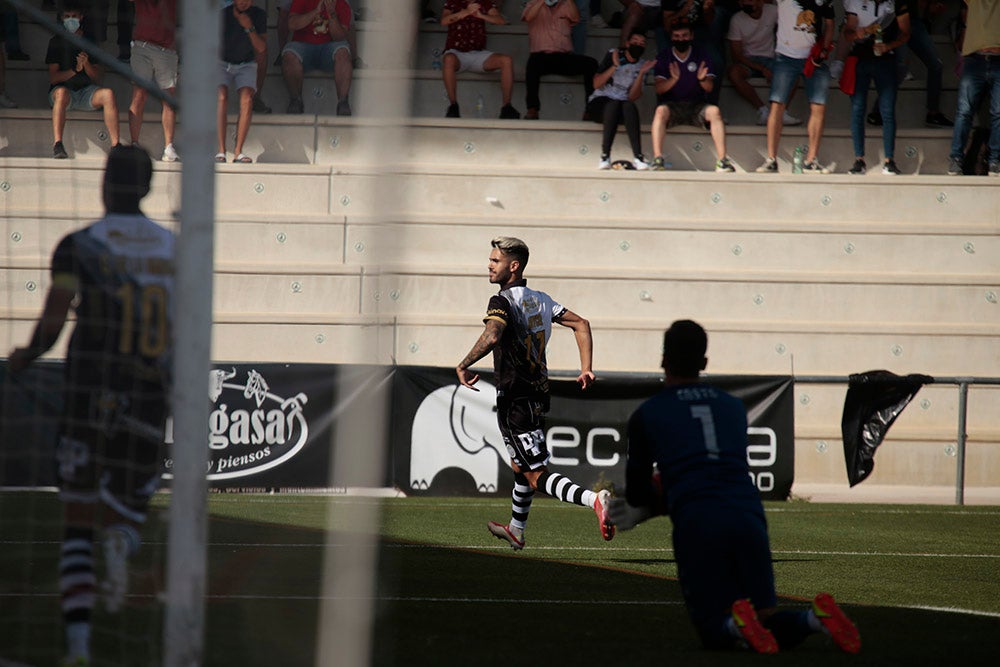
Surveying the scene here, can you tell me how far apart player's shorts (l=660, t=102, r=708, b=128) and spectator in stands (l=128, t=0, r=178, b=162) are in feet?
43.0

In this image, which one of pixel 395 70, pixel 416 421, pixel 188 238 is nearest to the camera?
pixel 395 70

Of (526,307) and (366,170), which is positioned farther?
(526,307)

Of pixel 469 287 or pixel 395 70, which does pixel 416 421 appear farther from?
pixel 395 70

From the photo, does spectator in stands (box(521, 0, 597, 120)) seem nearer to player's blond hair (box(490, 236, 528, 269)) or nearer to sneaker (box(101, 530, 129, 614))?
player's blond hair (box(490, 236, 528, 269))

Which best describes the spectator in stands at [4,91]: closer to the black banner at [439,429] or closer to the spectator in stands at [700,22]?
the black banner at [439,429]

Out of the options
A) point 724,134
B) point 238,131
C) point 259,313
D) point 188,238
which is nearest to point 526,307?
point 238,131

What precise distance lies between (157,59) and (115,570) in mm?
1962

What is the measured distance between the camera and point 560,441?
44.2 ft

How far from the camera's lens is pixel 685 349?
5805mm

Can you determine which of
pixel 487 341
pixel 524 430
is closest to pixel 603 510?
pixel 524 430

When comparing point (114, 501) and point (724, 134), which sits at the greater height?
point (724, 134)

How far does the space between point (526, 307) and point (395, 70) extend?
5554 millimetres

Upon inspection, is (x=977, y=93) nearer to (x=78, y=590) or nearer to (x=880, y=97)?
(x=880, y=97)

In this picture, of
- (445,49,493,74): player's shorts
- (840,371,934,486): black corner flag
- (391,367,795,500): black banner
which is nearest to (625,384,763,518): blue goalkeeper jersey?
(391,367,795,500): black banner
